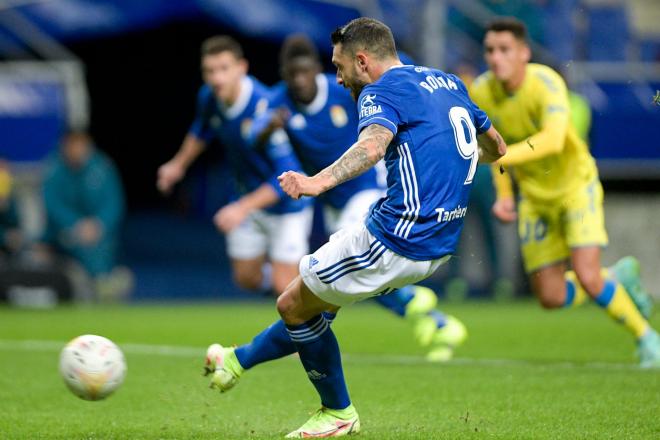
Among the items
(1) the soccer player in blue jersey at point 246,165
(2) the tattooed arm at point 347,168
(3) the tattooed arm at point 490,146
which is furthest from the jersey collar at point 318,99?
(2) the tattooed arm at point 347,168

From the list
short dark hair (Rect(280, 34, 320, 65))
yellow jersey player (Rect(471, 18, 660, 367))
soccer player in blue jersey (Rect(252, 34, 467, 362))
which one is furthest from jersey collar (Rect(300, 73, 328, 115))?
yellow jersey player (Rect(471, 18, 660, 367))

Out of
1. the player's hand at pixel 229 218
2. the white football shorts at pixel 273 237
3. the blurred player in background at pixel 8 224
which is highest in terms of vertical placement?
the player's hand at pixel 229 218

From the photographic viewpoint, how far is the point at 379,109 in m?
5.69

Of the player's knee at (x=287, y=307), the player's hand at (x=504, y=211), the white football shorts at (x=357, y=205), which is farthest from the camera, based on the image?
the white football shorts at (x=357, y=205)

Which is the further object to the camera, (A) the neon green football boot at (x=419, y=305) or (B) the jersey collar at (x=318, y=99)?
(B) the jersey collar at (x=318, y=99)

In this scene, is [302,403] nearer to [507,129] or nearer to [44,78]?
[507,129]

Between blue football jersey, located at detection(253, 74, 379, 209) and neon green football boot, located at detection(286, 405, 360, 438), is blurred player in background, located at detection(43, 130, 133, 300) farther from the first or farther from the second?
neon green football boot, located at detection(286, 405, 360, 438)

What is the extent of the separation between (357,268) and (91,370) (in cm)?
146

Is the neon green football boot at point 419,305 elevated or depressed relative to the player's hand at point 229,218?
depressed

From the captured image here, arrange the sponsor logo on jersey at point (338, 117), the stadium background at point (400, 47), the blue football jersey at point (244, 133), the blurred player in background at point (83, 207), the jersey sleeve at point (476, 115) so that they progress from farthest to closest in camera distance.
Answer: the blurred player in background at point (83, 207)
the stadium background at point (400, 47)
the blue football jersey at point (244, 133)
the sponsor logo on jersey at point (338, 117)
the jersey sleeve at point (476, 115)

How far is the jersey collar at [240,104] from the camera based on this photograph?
10984 mm

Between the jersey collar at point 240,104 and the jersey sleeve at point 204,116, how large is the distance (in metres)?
0.16

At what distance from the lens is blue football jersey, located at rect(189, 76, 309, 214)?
10938mm

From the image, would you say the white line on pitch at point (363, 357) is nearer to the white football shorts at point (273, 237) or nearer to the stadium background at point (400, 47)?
the white football shorts at point (273, 237)
